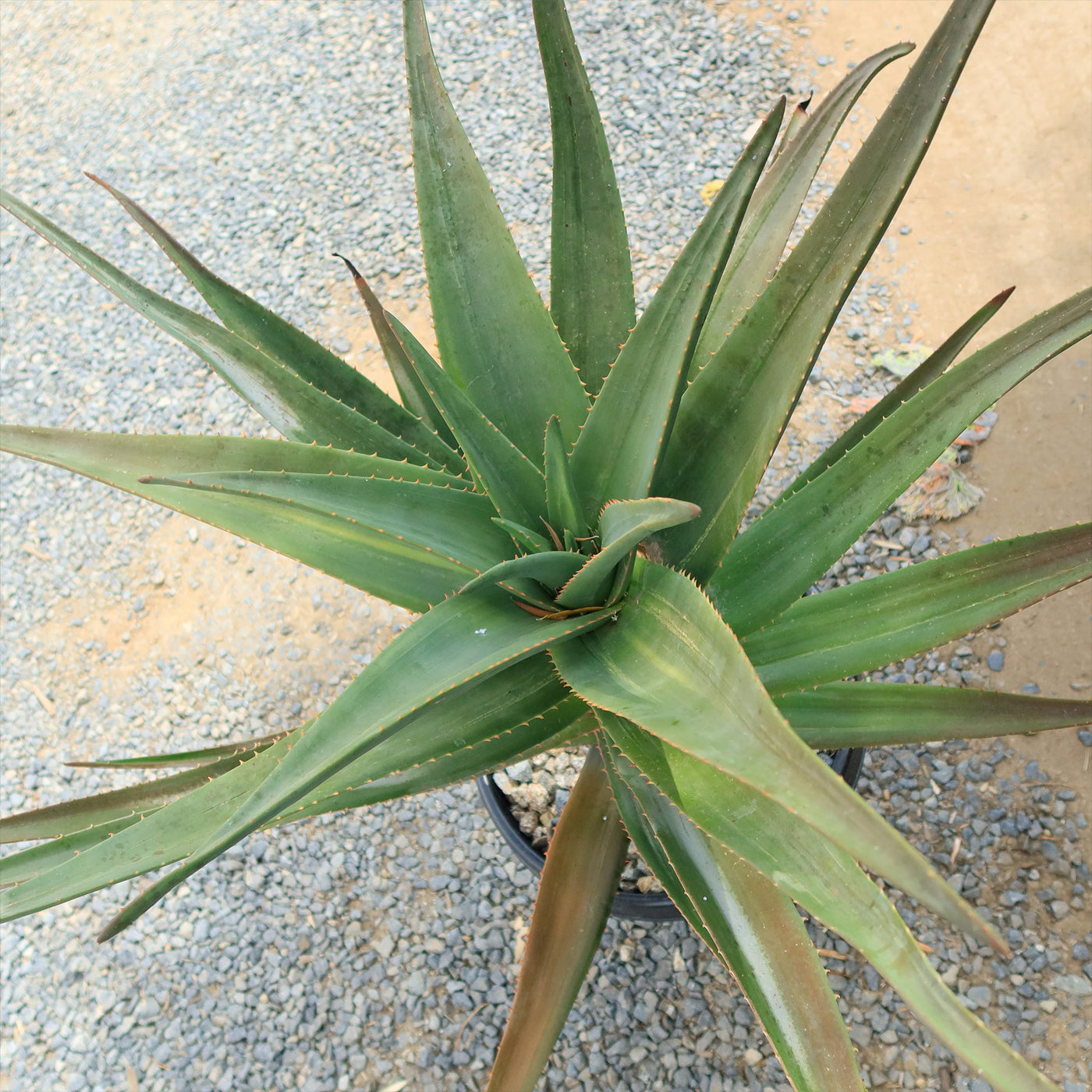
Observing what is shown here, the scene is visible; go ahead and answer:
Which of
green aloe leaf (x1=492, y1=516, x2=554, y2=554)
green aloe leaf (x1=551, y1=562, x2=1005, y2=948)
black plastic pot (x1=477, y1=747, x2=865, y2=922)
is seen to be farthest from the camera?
black plastic pot (x1=477, y1=747, x2=865, y2=922)

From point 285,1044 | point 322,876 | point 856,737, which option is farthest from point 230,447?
point 285,1044

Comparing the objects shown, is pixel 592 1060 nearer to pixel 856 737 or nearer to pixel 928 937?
pixel 928 937

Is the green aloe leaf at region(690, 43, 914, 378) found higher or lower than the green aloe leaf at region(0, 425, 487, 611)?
higher

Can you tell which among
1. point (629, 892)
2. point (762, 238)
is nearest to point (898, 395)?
point (762, 238)

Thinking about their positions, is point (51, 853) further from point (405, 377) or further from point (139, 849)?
point (405, 377)

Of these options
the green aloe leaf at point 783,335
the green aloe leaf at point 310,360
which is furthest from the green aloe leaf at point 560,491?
the green aloe leaf at point 310,360

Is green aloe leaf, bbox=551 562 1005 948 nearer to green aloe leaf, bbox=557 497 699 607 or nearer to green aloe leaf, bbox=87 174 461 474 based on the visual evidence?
green aloe leaf, bbox=557 497 699 607

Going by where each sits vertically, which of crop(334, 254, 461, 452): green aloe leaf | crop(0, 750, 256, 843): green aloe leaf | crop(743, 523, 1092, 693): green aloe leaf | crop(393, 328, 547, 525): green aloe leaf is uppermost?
crop(334, 254, 461, 452): green aloe leaf

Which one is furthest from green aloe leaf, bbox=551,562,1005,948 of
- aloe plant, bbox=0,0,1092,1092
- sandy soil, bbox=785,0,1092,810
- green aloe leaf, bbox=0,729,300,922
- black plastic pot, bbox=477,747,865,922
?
sandy soil, bbox=785,0,1092,810
